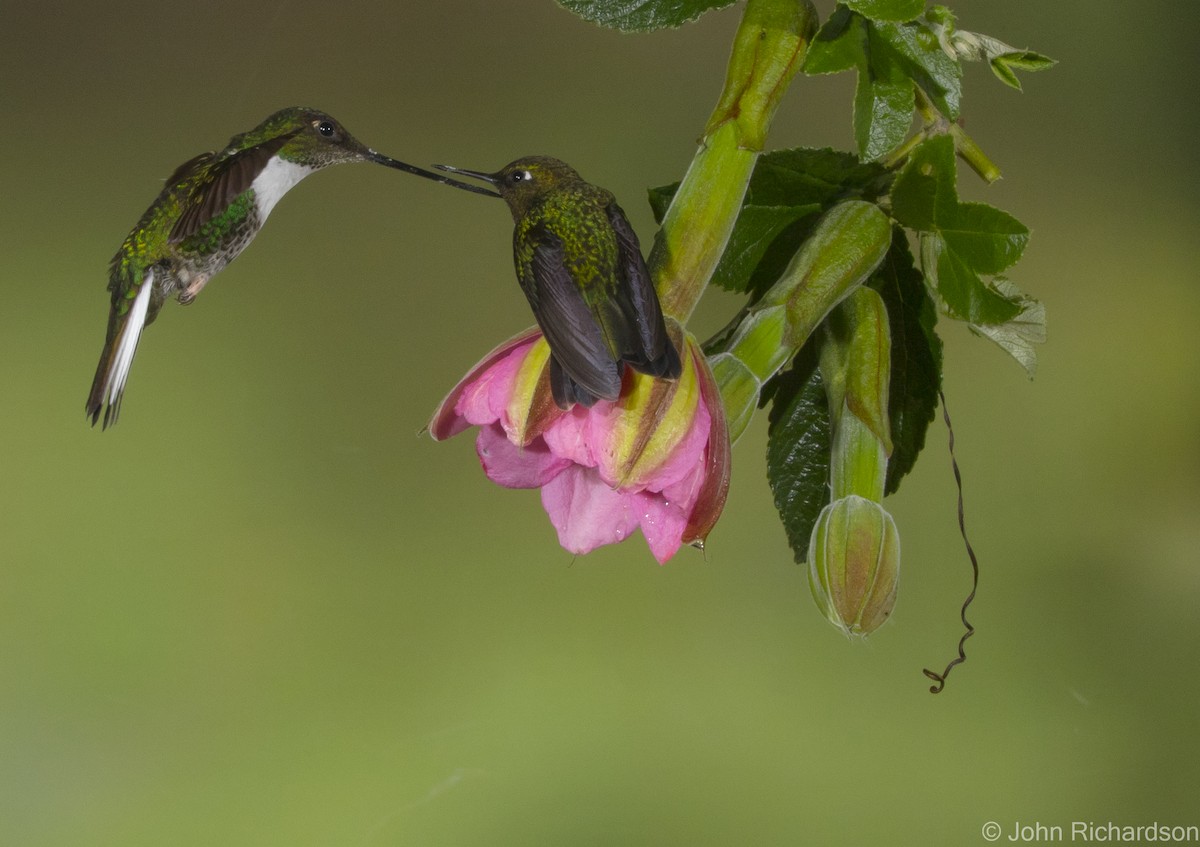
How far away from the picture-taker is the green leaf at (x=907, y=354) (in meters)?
0.31

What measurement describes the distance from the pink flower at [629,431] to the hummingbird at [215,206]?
4.7 inches

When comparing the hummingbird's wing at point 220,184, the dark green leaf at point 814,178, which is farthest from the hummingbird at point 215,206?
the dark green leaf at point 814,178

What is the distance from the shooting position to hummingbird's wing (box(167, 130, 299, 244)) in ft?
1.06

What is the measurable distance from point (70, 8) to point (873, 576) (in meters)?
0.35

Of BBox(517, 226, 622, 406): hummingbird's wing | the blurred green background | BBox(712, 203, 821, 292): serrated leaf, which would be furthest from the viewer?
the blurred green background

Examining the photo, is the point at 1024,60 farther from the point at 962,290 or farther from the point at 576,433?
the point at 576,433

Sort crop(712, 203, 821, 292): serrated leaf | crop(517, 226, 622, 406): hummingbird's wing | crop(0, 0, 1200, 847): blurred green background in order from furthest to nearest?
1. crop(0, 0, 1200, 847): blurred green background
2. crop(712, 203, 821, 292): serrated leaf
3. crop(517, 226, 622, 406): hummingbird's wing

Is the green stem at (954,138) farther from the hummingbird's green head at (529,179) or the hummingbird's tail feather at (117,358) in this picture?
the hummingbird's tail feather at (117,358)

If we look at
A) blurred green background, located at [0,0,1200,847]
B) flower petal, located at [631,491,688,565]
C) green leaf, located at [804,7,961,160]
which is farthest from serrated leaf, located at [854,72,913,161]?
blurred green background, located at [0,0,1200,847]

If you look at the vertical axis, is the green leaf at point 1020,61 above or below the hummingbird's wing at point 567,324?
above

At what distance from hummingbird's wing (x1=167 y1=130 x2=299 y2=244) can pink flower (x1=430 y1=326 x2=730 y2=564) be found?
14 cm

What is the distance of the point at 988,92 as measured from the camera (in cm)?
53

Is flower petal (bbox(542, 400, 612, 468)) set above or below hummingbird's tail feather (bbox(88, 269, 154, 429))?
below

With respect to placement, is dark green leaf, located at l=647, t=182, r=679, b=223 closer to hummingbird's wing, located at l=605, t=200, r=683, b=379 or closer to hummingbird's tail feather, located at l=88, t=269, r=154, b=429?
hummingbird's wing, located at l=605, t=200, r=683, b=379
